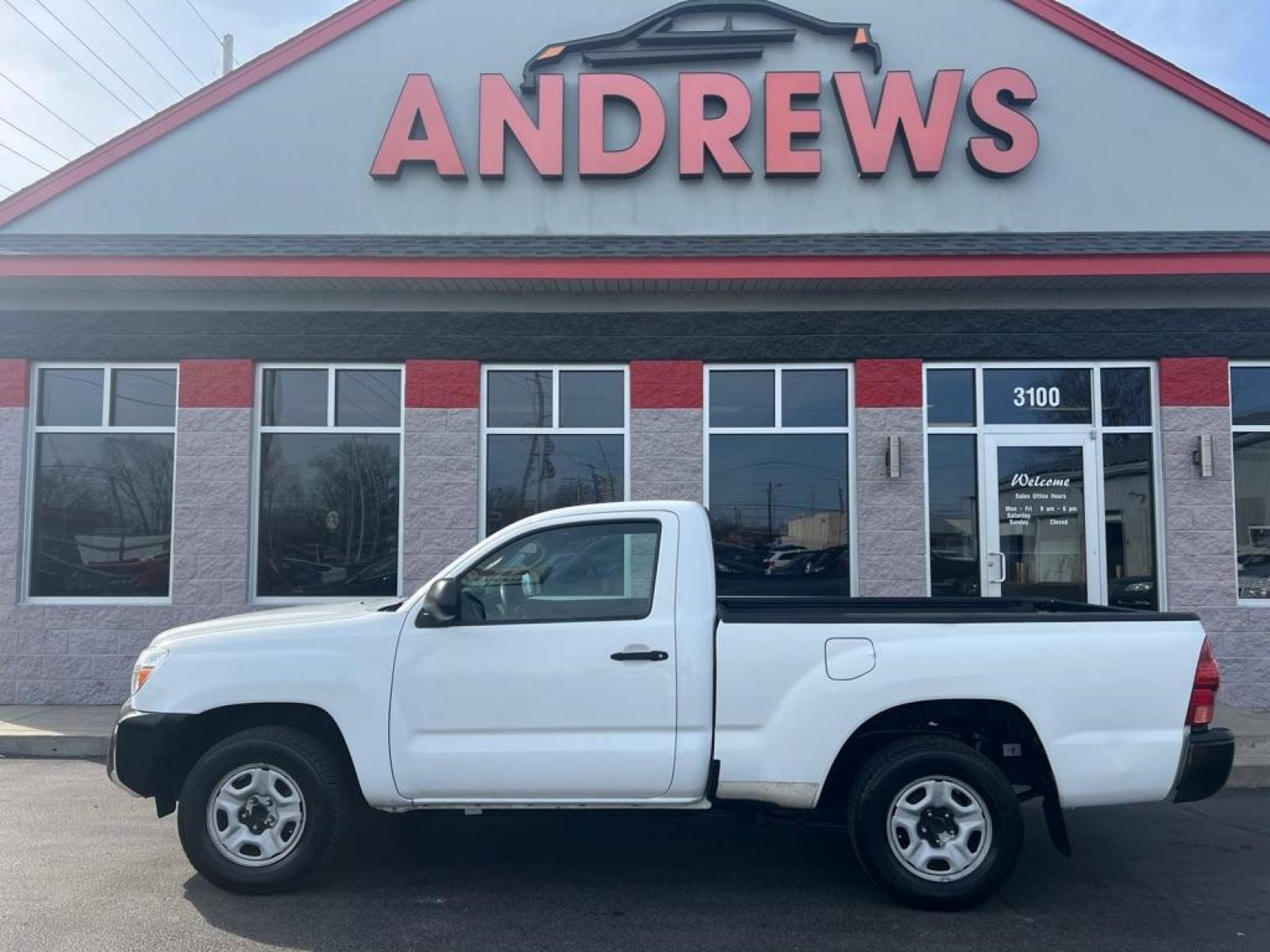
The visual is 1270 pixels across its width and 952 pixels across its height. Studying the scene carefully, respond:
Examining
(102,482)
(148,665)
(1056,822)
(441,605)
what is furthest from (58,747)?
(1056,822)

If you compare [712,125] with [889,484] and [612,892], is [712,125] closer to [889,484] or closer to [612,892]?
[889,484]

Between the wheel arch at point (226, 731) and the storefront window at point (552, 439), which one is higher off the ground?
the storefront window at point (552, 439)

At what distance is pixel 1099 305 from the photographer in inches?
400

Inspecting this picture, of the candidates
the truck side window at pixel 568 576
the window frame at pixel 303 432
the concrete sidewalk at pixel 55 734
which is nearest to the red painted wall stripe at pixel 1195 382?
the truck side window at pixel 568 576

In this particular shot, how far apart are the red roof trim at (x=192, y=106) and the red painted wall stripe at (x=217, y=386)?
2.40 m

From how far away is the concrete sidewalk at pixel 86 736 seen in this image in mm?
7719

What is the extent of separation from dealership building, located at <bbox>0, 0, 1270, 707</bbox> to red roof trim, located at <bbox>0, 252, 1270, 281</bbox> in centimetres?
5

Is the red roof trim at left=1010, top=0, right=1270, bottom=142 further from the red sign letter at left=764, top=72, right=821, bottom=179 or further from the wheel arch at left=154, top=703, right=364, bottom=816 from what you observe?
the wheel arch at left=154, top=703, right=364, bottom=816

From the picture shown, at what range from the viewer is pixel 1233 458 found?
33.3ft

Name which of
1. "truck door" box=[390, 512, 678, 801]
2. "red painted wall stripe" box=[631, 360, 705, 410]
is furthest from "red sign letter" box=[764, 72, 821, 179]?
"truck door" box=[390, 512, 678, 801]

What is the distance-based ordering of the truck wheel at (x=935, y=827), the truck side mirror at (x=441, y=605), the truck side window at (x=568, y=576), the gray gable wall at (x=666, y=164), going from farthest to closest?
the gray gable wall at (x=666, y=164), the truck side window at (x=568, y=576), the truck side mirror at (x=441, y=605), the truck wheel at (x=935, y=827)

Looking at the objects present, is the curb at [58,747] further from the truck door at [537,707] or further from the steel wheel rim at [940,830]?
the steel wheel rim at [940,830]

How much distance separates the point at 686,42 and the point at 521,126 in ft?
6.28

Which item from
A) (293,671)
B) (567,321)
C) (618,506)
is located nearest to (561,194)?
(567,321)
